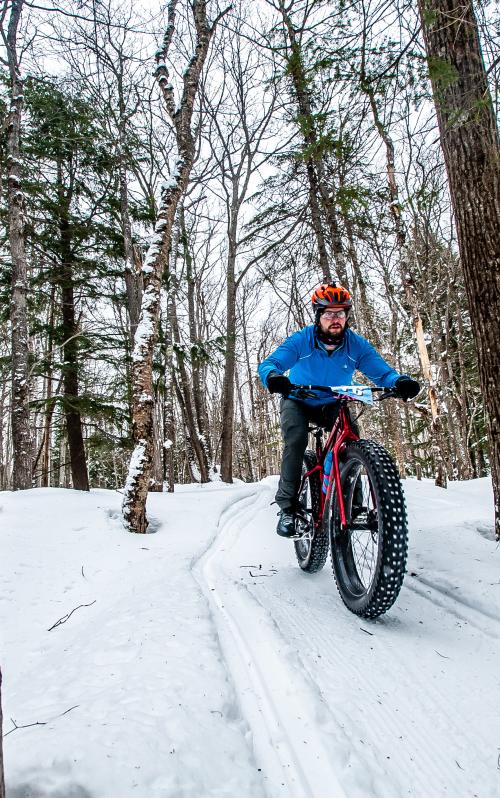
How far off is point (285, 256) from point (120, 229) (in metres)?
4.59

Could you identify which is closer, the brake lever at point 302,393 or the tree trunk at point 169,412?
the brake lever at point 302,393

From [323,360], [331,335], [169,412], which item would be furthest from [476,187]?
[169,412]

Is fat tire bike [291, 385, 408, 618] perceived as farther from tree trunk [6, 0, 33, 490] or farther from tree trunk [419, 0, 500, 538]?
tree trunk [6, 0, 33, 490]

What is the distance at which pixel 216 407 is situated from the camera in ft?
110

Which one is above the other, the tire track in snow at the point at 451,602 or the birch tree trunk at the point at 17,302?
the birch tree trunk at the point at 17,302

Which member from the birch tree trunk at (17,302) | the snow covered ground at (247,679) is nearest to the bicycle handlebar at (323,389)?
the snow covered ground at (247,679)

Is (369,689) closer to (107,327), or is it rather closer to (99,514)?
(99,514)

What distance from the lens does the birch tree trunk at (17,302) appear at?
810 cm

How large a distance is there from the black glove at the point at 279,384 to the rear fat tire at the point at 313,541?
3.26 ft

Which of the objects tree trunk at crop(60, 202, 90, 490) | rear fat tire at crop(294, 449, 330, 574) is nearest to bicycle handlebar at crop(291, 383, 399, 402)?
rear fat tire at crop(294, 449, 330, 574)

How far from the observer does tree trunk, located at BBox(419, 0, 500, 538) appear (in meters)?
3.45

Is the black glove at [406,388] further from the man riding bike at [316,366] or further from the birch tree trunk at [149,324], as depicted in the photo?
the birch tree trunk at [149,324]

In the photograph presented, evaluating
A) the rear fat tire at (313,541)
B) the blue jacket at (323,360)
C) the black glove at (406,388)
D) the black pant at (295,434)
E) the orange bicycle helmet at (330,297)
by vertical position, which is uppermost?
the orange bicycle helmet at (330,297)

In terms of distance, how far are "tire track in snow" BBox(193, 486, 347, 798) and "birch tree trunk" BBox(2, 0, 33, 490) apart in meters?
6.61
